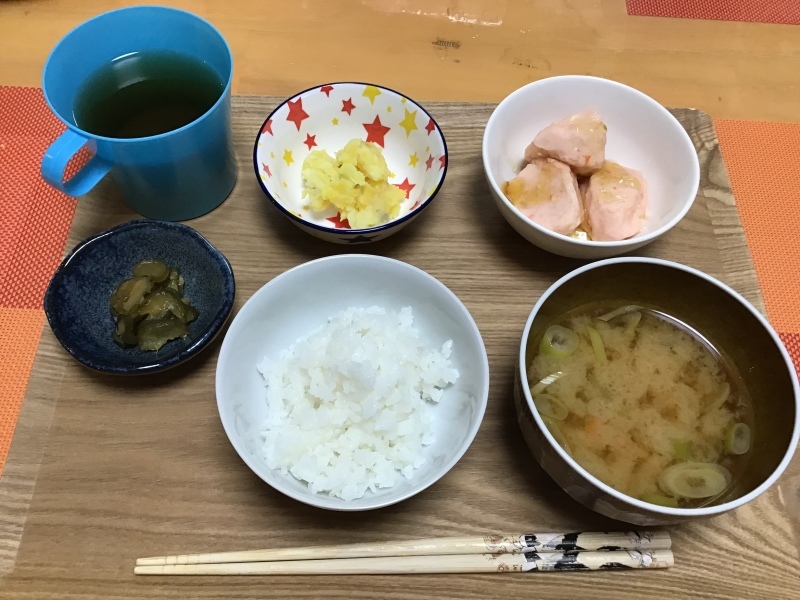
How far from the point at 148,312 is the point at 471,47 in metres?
1.33

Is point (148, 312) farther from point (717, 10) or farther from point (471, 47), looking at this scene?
point (717, 10)

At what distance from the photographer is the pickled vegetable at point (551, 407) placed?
3.53 ft

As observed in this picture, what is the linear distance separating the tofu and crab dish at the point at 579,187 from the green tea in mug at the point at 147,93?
2.34ft

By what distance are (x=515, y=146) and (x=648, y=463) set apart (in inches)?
32.1

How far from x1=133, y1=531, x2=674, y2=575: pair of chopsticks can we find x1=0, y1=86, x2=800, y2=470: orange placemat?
604mm

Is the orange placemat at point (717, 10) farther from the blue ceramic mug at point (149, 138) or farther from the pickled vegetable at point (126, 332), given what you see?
the pickled vegetable at point (126, 332)

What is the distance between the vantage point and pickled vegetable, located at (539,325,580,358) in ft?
3.72

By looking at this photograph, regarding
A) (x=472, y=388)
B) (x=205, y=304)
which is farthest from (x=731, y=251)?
(x=205, y=304)

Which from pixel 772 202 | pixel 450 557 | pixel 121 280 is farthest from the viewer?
pixel 772 202

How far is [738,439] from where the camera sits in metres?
1.06

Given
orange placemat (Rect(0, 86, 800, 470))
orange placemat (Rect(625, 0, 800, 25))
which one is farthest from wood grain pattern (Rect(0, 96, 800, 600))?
orange placemat (Rect(625, 0, 800, 25))

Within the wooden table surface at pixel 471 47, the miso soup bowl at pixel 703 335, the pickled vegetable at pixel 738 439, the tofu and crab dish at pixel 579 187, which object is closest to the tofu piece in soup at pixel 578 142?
the tofu and crab dish at pixel 579 187

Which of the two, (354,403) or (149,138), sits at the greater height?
(149,138)

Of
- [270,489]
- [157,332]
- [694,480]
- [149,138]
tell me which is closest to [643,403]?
[694,480]
